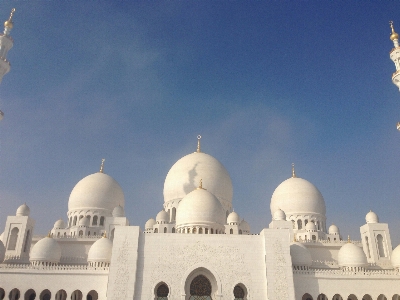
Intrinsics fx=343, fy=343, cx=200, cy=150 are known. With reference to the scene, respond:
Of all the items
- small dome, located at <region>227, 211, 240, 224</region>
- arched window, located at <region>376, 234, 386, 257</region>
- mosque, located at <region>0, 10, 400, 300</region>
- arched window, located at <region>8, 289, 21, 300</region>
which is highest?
small dome, located at <region>227, 211, 240, 224</region>

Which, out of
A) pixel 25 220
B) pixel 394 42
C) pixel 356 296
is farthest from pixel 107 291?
pixel 394 42

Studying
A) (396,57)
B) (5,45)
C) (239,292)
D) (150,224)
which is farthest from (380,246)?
(5,45)

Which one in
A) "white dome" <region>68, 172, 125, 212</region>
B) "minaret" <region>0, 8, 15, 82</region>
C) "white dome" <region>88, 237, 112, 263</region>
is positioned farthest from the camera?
"white dome" <region>68, 172, 125, 212</region>

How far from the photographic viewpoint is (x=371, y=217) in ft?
71.8

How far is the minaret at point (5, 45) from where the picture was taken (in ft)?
61.2

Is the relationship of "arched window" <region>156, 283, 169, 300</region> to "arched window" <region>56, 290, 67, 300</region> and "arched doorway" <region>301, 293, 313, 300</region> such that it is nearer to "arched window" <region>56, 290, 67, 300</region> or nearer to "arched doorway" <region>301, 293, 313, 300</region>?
"arched window" <region>56, 290, 67, 300</region>

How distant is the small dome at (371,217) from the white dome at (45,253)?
61.0 ft

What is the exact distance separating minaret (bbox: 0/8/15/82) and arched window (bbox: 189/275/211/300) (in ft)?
49.1

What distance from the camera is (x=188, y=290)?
50.1ft

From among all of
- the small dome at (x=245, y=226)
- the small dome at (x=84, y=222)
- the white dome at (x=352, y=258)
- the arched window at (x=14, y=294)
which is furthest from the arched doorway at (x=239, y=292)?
the small dome at (x=84, y=222)

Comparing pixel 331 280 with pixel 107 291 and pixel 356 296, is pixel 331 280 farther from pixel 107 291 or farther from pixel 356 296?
pixel 107 291

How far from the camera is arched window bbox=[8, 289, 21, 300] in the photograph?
16375mm

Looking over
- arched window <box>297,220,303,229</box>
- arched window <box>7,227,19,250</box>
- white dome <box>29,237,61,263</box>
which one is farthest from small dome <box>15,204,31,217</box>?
arched window <box>297,220,303,229</box>

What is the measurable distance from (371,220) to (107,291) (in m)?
16.6
